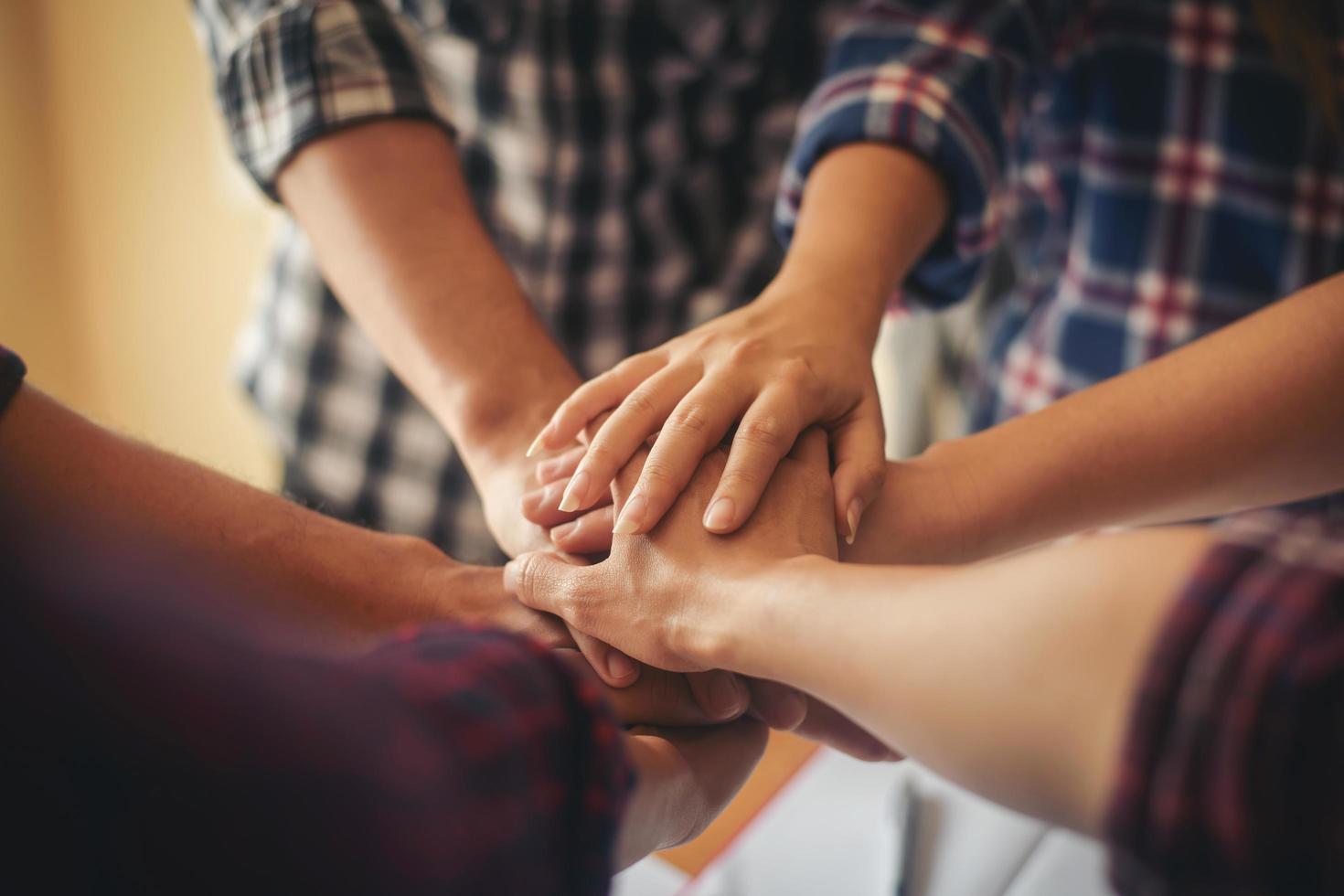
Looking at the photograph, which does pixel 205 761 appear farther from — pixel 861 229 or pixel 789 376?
pixel 861 229

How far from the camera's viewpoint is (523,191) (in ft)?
3.35

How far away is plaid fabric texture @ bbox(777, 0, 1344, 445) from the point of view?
0.85 metres

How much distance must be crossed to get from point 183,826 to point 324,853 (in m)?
0.04

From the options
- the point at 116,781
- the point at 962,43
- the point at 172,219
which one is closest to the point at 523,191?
the point at 962,43

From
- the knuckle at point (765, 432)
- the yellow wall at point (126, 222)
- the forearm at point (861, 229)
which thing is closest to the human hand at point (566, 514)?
the knuckle at point (765, 432)

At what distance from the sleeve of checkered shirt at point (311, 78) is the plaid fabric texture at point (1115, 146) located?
39cm

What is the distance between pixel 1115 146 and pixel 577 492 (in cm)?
67

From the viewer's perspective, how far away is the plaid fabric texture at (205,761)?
0.28 meters

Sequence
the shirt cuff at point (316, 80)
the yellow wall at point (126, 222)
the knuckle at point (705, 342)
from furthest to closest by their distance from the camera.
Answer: the yellow wall at point (126, 222) < the shirt cuff at point (316, 80) < the knuckle at point (705, 342)

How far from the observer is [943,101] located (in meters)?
0.84

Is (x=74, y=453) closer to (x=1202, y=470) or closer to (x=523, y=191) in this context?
(x=523, y=191)

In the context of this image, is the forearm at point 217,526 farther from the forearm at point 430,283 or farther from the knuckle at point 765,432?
the knuckle at point 765,432

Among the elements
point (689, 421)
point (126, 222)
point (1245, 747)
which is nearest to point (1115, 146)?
point (689, 421)

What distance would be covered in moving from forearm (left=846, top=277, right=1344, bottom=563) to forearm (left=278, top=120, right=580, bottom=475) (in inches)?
12.7
